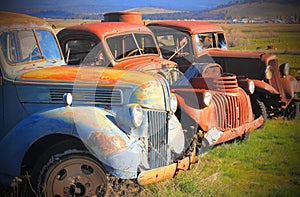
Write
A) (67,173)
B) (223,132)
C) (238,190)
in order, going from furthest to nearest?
1. (223,132)
2. (238,190)
3. (67,173)

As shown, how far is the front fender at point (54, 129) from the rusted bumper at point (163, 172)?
1.19 ft

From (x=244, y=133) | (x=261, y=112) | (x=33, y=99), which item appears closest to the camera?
(x=33, y=99)

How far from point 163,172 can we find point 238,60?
208 inches

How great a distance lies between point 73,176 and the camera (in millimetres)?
3814

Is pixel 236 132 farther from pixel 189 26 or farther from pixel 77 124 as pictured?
pixel 189 26

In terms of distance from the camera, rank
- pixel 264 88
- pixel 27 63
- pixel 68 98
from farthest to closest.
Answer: pixel 264 88
pixel 27 63
pixel 68 98

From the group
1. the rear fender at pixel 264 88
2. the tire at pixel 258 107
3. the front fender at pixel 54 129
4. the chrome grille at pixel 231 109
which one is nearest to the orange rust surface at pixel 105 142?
the front fender at pixel 54 129

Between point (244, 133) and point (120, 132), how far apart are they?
123 inches

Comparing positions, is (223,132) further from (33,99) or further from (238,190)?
(33,99)

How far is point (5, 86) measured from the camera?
14.4 feet

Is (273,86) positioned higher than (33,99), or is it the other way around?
(33,99)

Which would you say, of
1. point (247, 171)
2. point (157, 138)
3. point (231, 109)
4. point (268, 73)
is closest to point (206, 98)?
point (231, 109)

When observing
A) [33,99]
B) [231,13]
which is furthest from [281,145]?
[231,13]

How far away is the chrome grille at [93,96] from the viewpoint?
167 inches
